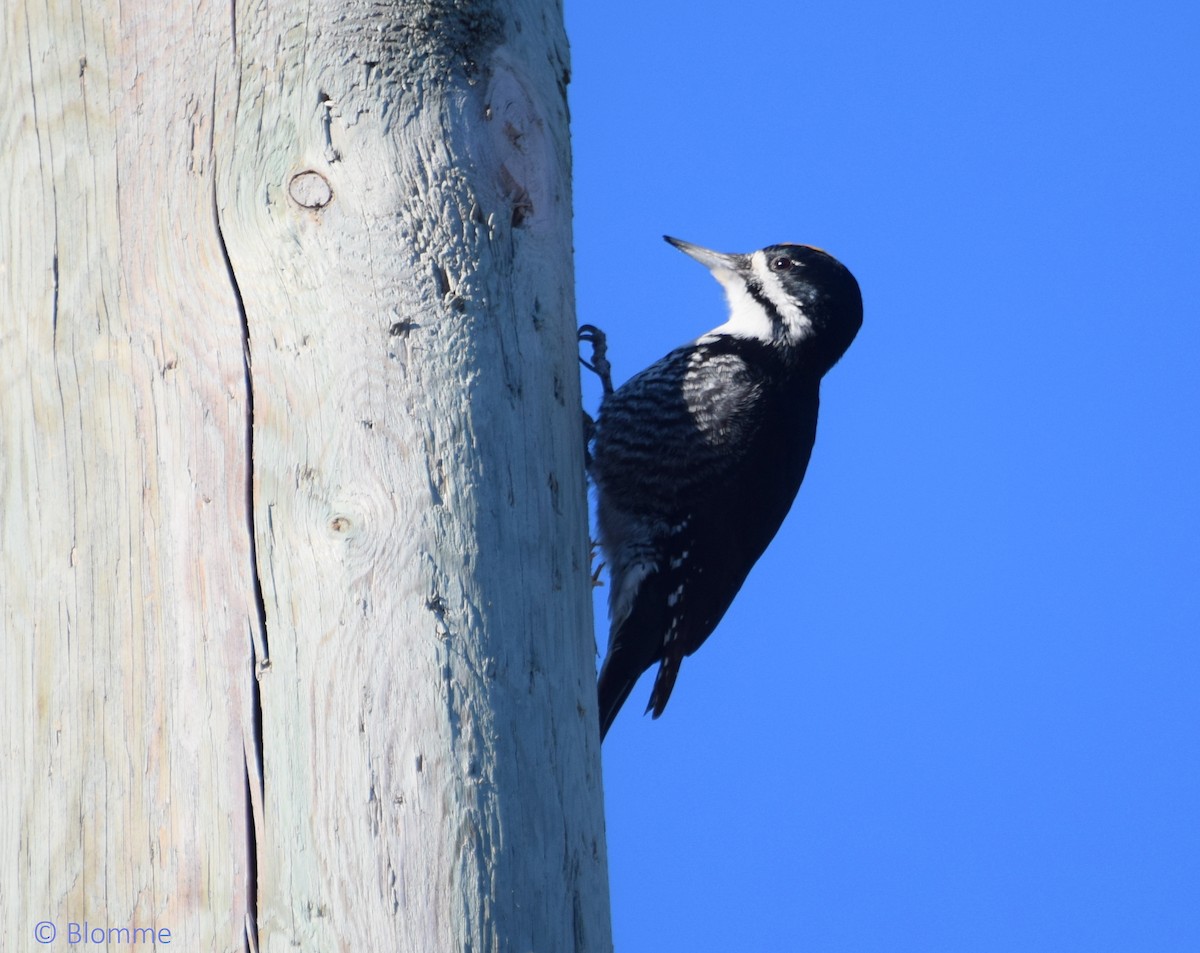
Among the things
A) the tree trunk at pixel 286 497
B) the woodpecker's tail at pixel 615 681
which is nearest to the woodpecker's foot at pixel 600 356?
the woodpecker's tail at pixel 615 681

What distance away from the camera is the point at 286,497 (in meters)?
1.78

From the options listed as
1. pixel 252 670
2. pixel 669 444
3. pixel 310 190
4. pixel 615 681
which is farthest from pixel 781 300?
pixel 252 670

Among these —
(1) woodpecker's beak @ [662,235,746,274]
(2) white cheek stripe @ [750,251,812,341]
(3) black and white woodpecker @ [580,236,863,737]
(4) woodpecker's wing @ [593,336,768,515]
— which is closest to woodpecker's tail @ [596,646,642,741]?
(3) black and white woodpecker @ [580,236,863,737]

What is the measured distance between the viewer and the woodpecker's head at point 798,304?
4273 mm

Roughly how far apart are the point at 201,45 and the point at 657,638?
2152 mm

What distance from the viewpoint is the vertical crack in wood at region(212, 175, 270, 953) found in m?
1.62

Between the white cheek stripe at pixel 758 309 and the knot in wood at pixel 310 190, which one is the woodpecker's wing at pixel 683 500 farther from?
→ the knot in wood at pixel 310 190

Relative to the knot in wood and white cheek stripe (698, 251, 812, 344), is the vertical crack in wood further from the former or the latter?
white cheek stripe (698, 251, 812, 344)

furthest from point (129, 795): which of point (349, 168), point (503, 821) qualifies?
point (349, 168)

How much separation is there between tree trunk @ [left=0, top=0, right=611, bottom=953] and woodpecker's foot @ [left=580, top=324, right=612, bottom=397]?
1913mm

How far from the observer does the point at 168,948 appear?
163cm

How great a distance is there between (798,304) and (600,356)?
2.27 ft

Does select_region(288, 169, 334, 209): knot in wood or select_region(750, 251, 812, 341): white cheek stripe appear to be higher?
select_region(750, 251, 812, 341): white cheek stripe

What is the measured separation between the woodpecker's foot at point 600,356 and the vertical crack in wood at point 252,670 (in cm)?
226
